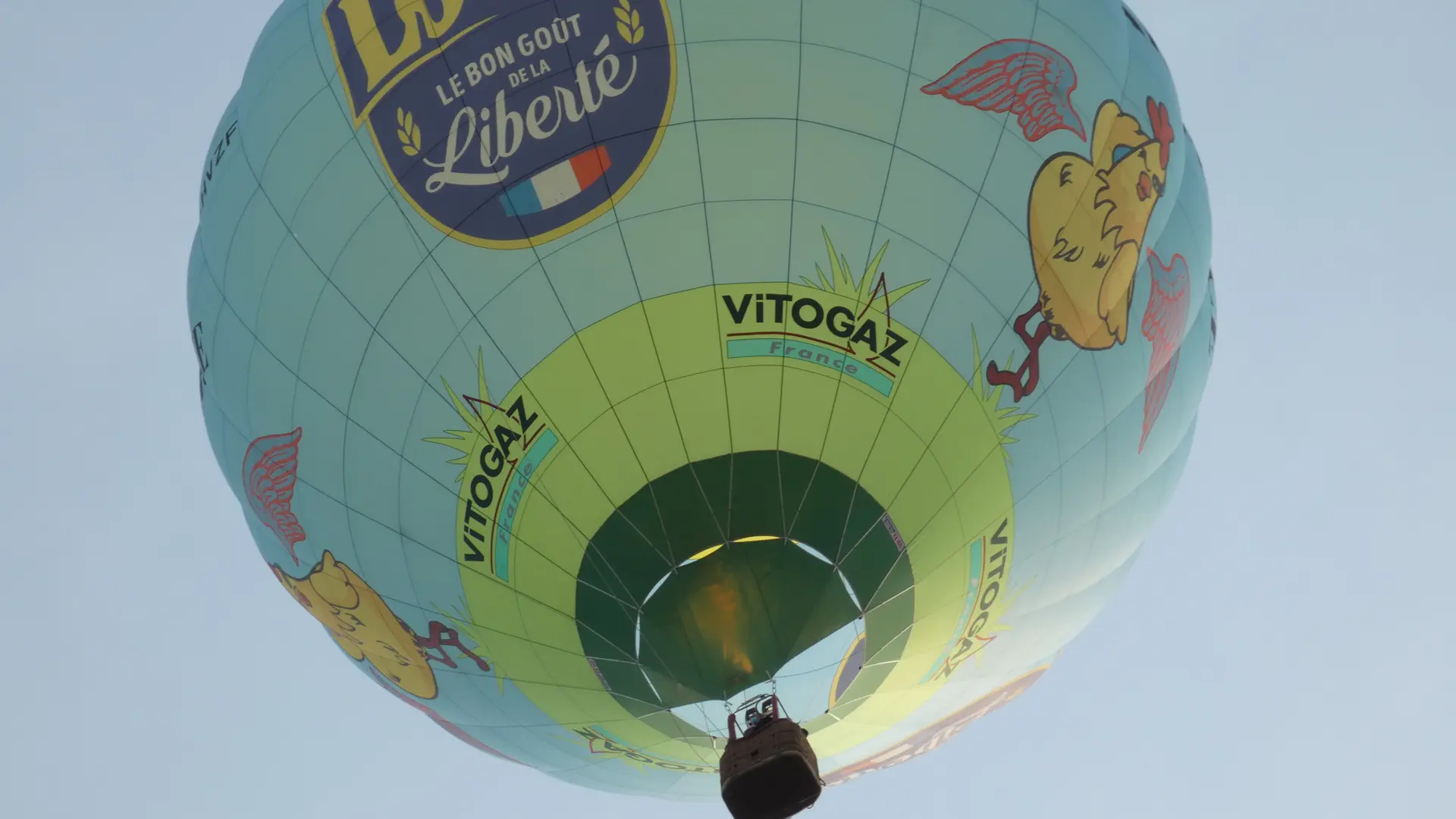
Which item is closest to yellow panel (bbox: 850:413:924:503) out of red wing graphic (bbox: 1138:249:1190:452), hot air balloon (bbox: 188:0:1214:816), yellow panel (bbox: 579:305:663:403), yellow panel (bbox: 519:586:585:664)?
hot air balloon (bbox: 188:0:1214:816)

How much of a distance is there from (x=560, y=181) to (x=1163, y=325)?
12.1 feet

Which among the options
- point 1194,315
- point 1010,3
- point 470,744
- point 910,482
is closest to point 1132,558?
point 1194,315

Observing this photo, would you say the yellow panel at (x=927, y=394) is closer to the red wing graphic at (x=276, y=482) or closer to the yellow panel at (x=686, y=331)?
the yellow panel at (x=686, y=331)

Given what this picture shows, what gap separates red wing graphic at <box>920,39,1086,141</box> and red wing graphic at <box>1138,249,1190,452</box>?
44.2 inches

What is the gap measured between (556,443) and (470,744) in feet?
11.6

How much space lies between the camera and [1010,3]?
26.3 feet

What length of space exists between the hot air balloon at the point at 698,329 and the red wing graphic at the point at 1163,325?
151 mm

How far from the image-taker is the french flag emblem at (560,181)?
732cm

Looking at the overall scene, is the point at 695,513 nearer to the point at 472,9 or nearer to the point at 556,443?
the point at 556,443

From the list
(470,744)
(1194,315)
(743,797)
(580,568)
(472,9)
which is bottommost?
(743,797)

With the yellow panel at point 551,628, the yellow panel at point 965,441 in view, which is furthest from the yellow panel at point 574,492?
the yellow panel at point 965,441

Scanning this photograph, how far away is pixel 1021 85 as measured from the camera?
7848 mm

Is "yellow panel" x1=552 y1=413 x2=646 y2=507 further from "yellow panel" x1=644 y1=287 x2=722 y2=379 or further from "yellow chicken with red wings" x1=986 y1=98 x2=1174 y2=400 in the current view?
"yellow chicken with red wings" x1=986 y1=98 x2=1174 y2=400

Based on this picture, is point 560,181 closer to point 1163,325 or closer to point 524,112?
point 524,112
